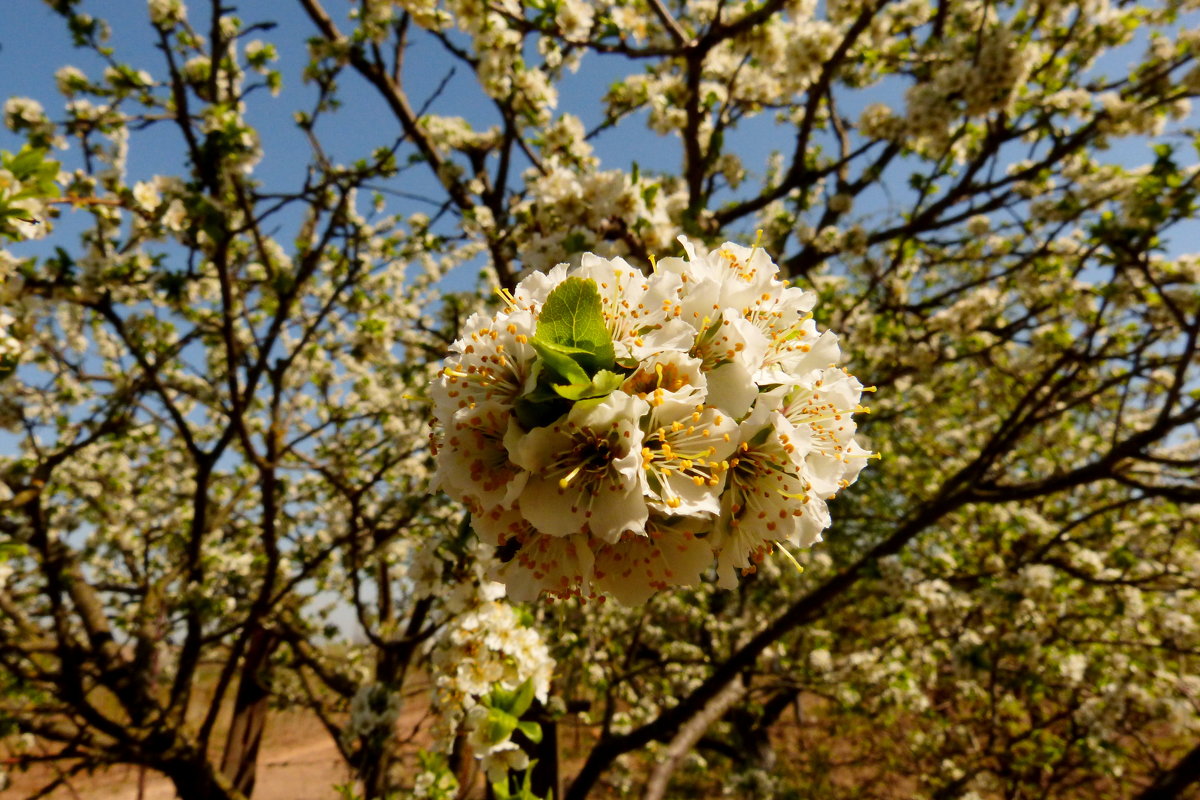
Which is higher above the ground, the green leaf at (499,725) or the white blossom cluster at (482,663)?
the white blossom cluster at (482,663)

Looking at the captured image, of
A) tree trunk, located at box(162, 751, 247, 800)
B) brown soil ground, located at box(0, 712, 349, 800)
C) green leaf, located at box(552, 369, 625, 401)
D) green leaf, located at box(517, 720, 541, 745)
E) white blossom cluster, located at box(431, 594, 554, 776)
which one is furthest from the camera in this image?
brown soil ground, located at box(0, 712, 349, 800)

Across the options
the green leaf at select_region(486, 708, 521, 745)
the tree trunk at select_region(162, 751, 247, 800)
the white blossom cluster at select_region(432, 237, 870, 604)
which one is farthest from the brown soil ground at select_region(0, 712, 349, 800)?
the white blossom cluster at select_region(432, 237, 870, 604)

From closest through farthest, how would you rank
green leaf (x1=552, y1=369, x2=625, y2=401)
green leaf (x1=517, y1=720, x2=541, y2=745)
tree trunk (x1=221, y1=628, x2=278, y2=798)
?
green leaf (x1=552, y1=369, x2=625, y2=401) → green leaf (x1=517, y1=720, x2=541, y2=745) → tree trunk (x1=221, y1=628, x2=278, y2=798)

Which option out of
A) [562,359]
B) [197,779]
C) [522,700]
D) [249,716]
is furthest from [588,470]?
[249,716]

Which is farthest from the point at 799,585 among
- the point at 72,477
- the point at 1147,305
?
the point at 72,477

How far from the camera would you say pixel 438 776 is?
9.81 feet

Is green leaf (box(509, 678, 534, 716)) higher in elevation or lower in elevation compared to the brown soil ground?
higher

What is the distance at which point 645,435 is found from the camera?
1050 millimetres

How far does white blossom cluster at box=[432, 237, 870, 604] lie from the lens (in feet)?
3.22

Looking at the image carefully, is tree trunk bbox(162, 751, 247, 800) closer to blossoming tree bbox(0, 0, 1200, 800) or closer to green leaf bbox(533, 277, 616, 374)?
blossoming tree bbox(0, 0, 1200, 800)

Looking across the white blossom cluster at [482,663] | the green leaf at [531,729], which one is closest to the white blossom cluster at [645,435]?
the green leaf at [531,729]

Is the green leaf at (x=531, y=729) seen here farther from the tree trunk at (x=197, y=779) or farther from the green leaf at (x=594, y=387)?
the tree trunk at (x=197, y=779)

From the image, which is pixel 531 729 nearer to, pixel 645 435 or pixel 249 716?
pixel 645 435

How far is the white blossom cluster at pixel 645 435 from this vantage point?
0.98m
